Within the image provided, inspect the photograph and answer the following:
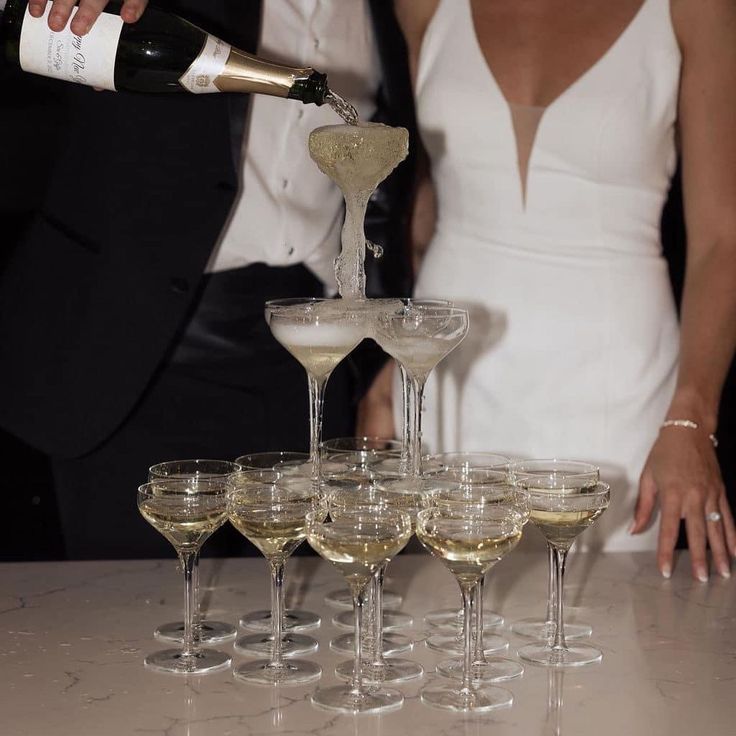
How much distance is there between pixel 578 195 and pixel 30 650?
144 cm

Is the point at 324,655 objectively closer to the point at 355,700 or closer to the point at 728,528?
the point at 355,700

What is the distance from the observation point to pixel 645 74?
7.77 feet

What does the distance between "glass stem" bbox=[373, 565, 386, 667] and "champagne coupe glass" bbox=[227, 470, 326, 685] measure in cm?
7

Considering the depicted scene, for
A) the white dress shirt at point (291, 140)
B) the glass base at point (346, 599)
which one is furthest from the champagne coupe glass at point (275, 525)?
the white dress shirt at point (291, 140)

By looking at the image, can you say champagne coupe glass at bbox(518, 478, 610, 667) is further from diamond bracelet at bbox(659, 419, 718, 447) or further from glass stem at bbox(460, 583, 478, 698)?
diamond bracelet at bbox(659, 419, 718, 447)

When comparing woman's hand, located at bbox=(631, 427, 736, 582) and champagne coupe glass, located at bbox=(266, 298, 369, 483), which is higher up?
champagne coupe glass, located at bbox=(266, 298, 369, 483)

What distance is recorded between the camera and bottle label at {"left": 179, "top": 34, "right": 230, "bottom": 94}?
173 cm

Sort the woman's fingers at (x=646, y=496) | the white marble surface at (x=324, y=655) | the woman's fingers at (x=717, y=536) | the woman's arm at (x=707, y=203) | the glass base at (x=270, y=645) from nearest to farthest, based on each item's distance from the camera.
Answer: the white marble surface at (x=324, y=655)
the glass base at (x=270, y=645)
the woman's fingers at (x=717, y=536)
the woman's fingers at (x=646, y=496)
the woman's arm at (x=707, y=203)

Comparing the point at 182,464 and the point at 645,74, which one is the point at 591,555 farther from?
the point at 645,74

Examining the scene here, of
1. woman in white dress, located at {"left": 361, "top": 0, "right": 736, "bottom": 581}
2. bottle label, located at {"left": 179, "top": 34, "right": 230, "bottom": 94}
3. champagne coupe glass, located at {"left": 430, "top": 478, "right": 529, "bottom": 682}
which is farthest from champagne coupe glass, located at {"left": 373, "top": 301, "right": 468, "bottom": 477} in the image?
woman in white dress, located at {"left": 361, "top": 0, "right": 736, "bottom": 581}

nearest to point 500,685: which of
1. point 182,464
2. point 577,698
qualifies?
point 577,698

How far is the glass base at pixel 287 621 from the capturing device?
157 centimetres

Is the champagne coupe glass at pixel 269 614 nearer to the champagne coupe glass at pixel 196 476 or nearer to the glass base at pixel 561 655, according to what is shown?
the champagne coupe glass at pixel 196 476

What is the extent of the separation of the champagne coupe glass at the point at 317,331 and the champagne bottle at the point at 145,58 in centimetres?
32
